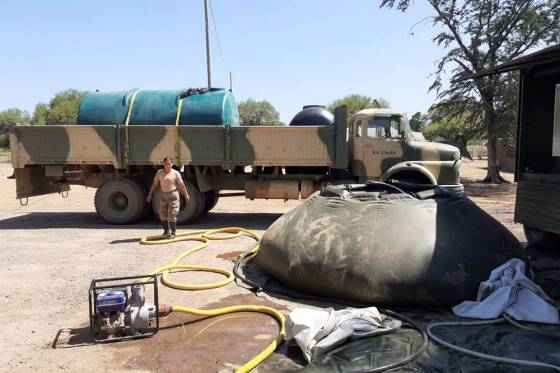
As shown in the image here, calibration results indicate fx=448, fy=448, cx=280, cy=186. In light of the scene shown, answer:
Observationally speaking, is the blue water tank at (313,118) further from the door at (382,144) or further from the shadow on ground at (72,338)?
the shadow on ground at (72,338)

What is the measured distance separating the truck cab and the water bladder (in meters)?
4.51

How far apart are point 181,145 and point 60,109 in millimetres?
55418

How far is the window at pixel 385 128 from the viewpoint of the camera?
10.8m

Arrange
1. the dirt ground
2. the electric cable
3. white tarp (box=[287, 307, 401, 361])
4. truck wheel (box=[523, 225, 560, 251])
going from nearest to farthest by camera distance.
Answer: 1. the electric cable
2. white tarp (box=[287, 307, 401, 361])
3. the dirt ground
4. truck wheel (box=[523, 225, 560, 251])

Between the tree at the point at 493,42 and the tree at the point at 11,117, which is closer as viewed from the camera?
the tree at the point at 493,42

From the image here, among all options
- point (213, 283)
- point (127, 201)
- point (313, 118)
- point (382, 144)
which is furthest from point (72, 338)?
point (313, 118)

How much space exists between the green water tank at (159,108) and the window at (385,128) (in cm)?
362

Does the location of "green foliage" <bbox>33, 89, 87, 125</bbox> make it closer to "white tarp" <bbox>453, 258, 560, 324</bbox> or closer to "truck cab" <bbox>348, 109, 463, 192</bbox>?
"truck cab" <bbox>348, 109, 463, 192</bbox>

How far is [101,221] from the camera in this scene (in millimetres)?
11758

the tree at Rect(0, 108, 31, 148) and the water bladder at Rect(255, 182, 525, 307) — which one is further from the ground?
the tree at Rect(0, 108, 31, 148)

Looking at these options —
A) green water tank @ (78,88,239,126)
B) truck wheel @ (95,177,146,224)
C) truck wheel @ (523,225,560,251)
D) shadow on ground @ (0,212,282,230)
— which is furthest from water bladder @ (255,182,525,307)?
truck wheel @ (95,177,146,224)

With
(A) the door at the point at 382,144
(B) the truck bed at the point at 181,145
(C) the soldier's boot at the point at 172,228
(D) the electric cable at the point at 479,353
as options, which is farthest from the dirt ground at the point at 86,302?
(A) the door at the point at 382,144

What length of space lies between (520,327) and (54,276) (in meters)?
6.11

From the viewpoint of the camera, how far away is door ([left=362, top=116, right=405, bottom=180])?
10.7 metres
